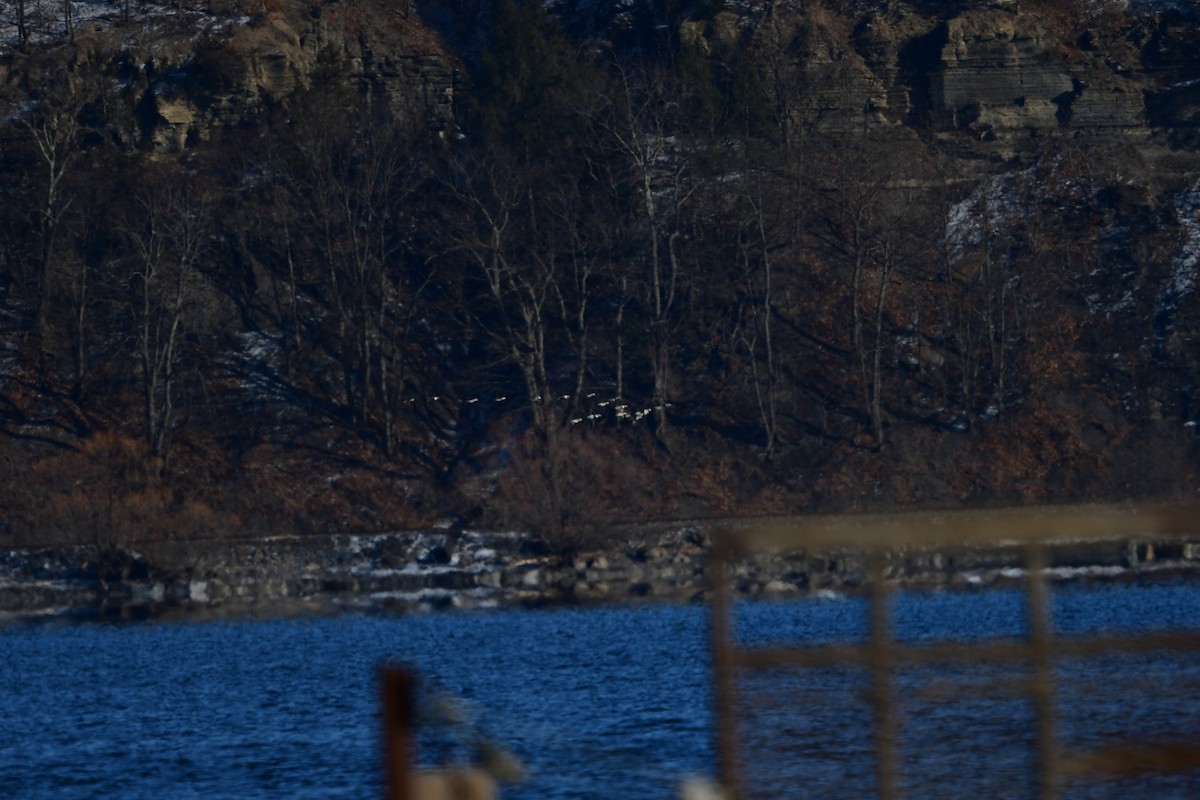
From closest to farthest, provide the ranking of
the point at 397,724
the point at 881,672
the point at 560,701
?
the point at 397,724 < the point at 881,672 < the point at 560,701

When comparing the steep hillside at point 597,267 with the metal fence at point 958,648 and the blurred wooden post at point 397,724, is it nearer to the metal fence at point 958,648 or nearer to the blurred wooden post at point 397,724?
the metal fence at point 958,648

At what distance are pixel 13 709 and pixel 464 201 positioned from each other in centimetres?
3273

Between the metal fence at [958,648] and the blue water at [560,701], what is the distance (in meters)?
0.19

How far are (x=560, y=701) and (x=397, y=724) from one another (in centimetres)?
1832

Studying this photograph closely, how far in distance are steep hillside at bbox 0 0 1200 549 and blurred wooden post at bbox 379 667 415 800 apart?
107 feet

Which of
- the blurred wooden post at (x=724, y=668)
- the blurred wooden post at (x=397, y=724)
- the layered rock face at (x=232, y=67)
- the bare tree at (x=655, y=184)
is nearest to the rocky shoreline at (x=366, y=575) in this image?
the bare tree at (x=655, y=184)

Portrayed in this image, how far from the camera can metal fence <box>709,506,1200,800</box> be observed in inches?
286

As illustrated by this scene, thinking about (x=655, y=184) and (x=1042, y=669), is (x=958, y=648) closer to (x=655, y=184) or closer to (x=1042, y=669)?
(x=1042, y=669)

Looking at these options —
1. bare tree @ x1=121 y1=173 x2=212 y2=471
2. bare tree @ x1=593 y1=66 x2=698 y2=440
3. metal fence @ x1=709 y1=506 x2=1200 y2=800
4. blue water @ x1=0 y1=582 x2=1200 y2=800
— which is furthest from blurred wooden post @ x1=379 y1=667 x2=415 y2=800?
bare tree @ x1=593 y1=66 x2=698 y2=440

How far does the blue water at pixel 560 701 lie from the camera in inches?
319

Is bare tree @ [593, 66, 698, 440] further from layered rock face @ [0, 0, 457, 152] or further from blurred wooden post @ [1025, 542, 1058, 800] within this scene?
blurred wooden post @ [1025, 542, 1058, 800]

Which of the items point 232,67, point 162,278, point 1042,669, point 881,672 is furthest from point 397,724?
point 232,67

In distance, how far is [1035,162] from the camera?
5897 cm

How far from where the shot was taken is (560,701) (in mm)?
24531
